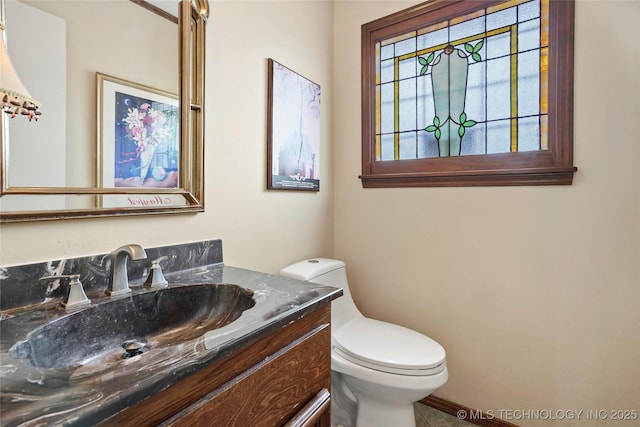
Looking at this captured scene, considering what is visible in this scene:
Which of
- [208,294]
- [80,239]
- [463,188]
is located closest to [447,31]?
[463,188]

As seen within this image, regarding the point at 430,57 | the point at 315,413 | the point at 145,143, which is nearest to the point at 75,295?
the point at 145,143

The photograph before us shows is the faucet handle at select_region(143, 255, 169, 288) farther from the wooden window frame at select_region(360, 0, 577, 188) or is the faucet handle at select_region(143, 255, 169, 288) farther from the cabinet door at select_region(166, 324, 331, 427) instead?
the wooden window frame at select_region(360, 0, 577, 188)

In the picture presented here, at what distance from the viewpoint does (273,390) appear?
73 cm

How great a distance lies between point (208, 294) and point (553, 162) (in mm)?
1485

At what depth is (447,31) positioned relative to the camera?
1.65m

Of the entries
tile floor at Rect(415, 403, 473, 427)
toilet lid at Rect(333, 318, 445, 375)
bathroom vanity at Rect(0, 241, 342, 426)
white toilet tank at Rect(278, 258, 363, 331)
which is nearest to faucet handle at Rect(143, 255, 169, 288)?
bathroom vanity at Rect(0, 241, 342, 426)

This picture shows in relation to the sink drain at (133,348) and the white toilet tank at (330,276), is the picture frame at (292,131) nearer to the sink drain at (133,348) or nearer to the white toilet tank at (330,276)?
the white toilet tank at (330,276)

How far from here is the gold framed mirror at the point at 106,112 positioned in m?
0.79

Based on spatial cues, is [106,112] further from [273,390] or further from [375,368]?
[375,368]

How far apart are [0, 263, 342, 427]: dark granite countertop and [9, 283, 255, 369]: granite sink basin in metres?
0.03

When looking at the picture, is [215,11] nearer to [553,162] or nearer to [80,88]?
[80,88]

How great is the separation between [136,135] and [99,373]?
2.47ft

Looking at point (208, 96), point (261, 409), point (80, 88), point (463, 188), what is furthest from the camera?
point (463, 188)

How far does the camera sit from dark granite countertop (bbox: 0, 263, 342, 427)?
42cm
